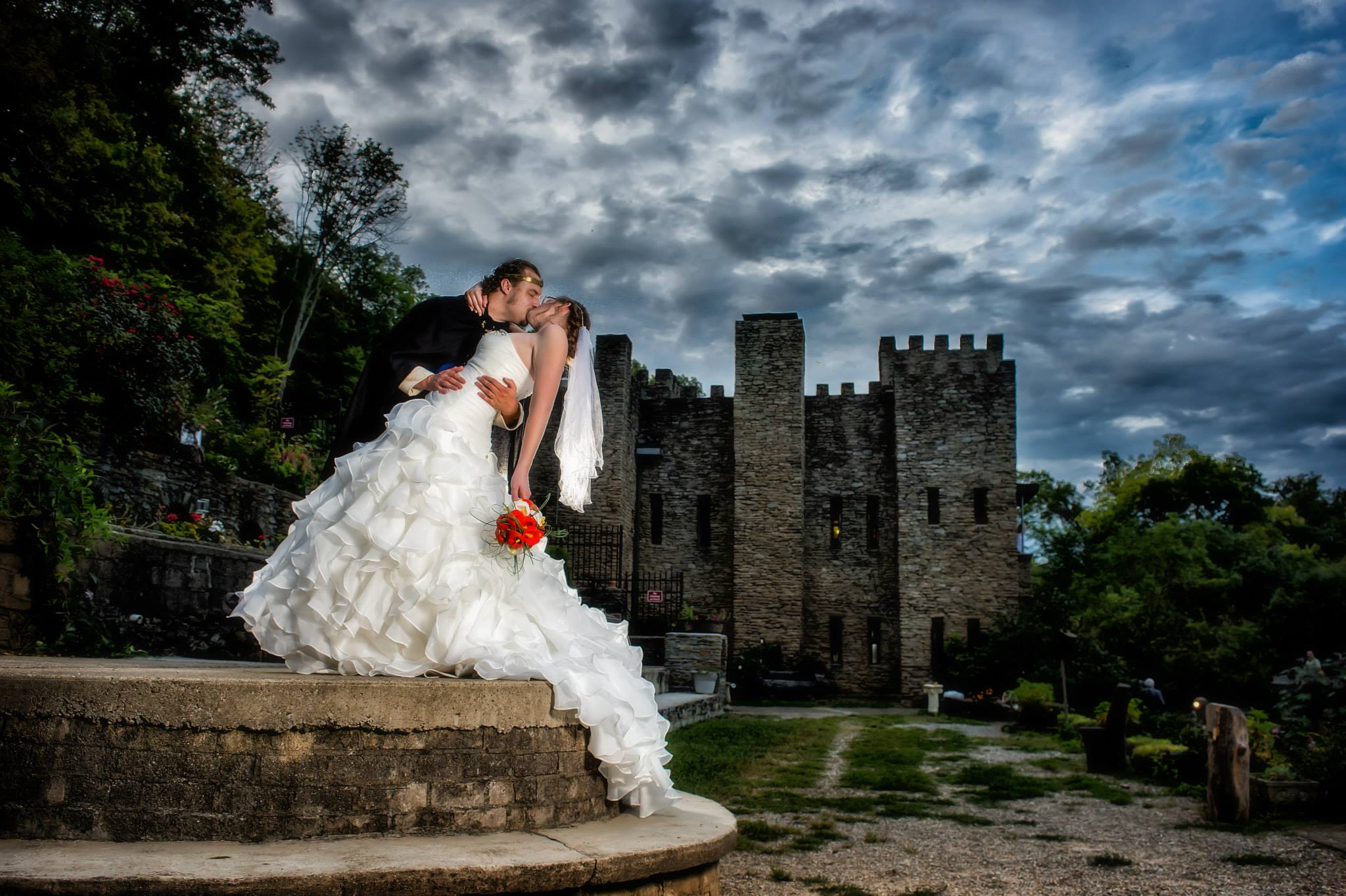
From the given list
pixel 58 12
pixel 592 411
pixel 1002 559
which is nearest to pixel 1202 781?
pixel 592 411

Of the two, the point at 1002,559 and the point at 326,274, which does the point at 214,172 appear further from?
the point at 1002,559

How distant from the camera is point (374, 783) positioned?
2777 mm

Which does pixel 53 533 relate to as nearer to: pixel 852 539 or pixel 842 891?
pixel 842 891

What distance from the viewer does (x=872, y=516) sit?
24672mm

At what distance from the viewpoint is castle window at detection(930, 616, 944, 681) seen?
22672 millimetres

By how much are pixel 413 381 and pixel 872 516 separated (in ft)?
71.9

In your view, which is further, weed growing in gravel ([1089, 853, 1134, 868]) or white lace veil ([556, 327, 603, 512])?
weed growing in gravel ([1089, 853, 1134, 868])

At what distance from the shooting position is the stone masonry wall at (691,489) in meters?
24.6

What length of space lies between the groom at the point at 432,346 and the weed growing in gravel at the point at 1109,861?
14.3 ft

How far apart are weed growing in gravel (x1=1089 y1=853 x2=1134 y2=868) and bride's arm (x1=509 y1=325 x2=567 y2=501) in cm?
420

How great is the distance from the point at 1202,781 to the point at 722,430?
691 inches

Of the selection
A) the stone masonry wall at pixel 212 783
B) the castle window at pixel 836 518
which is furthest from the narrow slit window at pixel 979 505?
the stone masonry wall at pixel 212 783

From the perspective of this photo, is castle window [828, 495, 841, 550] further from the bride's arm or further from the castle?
the bride's arm

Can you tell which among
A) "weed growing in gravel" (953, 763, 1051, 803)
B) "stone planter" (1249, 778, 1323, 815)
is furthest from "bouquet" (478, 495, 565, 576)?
"stone planter" (1249, 778, 1323, 815)
